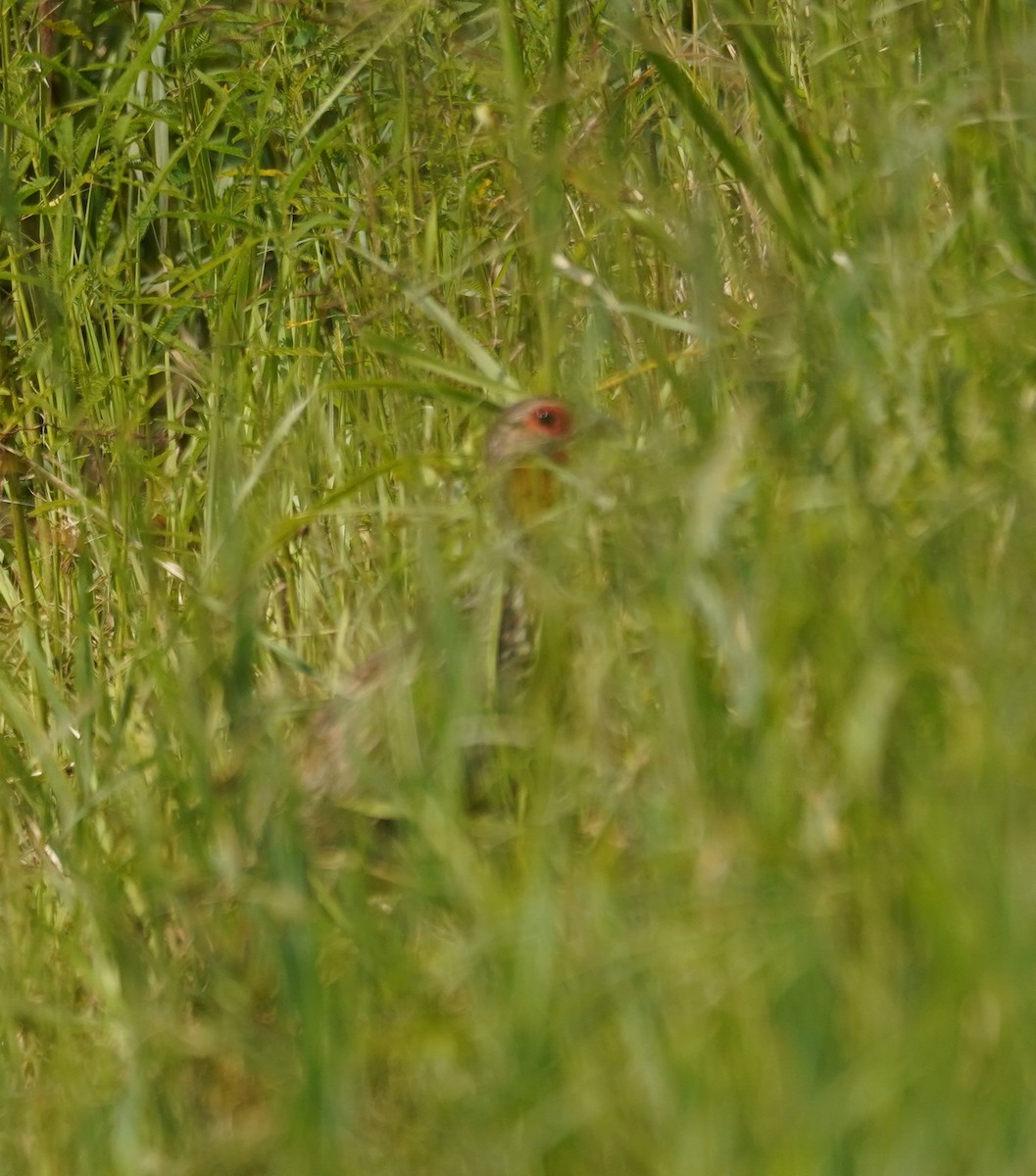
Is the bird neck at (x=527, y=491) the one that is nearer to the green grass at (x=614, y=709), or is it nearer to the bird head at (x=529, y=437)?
the bird head at (x=529, y=437)

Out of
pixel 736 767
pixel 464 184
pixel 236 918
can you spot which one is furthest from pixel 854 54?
pixel 236 918

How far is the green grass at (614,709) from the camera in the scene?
79.6 inches

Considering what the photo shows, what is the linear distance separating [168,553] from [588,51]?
3.87 feet

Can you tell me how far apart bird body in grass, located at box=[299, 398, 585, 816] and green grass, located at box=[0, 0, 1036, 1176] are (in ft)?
0.11

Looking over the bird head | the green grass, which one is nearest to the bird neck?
the bird head

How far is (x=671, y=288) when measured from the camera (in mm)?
4012

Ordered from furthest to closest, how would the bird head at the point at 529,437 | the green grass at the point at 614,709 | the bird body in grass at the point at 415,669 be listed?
1. the bird head at the point at 529,437
2. the bird body in grass at the point at 415,669
3. the green grass at the point at 614,709

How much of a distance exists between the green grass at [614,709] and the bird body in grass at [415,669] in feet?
0.11

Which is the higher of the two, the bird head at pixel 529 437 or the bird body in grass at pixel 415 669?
the bird head at pixel 529 437

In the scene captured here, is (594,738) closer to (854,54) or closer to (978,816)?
(978,816)

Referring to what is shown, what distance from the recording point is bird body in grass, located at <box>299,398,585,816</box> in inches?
100

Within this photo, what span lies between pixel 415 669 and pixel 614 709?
254 millimetres

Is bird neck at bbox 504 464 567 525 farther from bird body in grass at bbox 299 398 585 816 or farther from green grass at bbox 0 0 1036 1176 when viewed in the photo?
green grass at bbox 0 0 1036 1176

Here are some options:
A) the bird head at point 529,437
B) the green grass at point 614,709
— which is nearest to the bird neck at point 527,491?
the bird head at point 529,437
